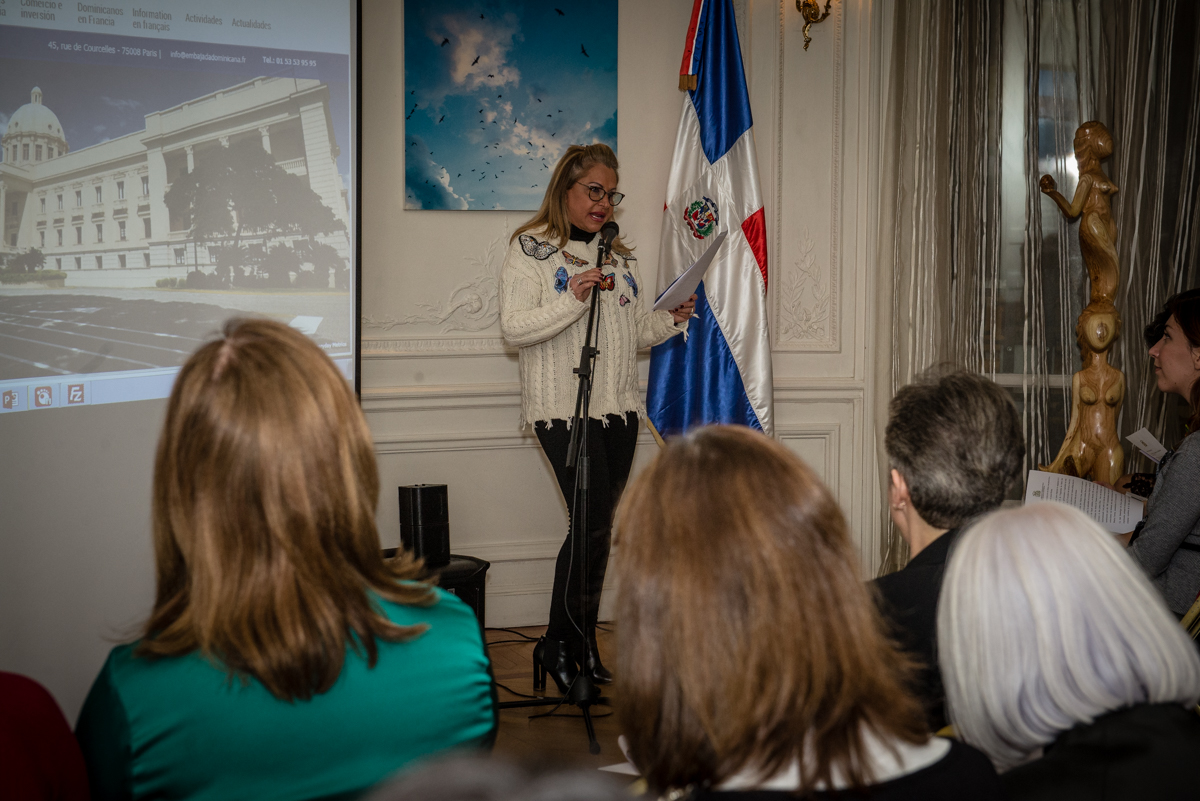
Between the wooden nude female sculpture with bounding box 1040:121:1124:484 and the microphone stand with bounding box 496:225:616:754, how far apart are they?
175 centimetres

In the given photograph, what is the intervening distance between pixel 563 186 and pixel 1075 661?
239cm

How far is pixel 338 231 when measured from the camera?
299 cm

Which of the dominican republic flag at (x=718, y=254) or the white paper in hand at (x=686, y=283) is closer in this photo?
the white paper in hand at (x=686, y=283)

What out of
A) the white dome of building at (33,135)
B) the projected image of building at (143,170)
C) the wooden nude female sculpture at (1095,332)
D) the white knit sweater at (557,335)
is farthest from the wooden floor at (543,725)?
the white dome of building at (33,135)

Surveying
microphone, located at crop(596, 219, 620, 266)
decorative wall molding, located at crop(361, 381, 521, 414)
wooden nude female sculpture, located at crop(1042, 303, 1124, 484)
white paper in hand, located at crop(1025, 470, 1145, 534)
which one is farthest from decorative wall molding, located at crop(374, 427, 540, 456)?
wooden nude female sculpture, located at crop(1042, 303, 1124, 484)

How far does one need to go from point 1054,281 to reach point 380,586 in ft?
11.3

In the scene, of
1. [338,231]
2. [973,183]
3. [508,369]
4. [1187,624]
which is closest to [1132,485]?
[1187,624]

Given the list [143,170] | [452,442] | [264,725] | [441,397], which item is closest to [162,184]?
[143,170]

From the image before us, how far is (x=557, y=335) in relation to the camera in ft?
9.71

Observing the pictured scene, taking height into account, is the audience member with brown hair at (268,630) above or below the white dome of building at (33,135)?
below

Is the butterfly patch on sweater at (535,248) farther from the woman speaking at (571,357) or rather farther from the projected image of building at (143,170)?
the projected image of building at (143,170)

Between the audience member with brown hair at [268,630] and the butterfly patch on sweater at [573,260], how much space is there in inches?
80.9

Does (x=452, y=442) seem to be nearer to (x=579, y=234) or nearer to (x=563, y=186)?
(x=579, y=234)

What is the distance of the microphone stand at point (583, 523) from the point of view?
8.57 ft
